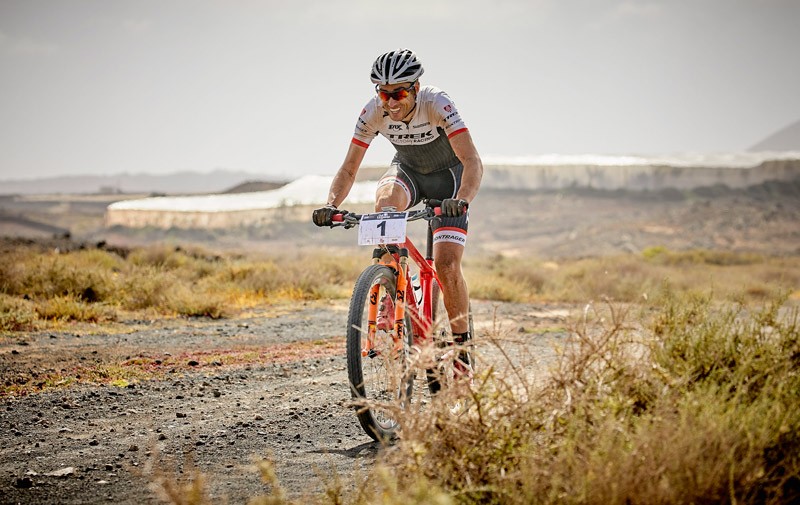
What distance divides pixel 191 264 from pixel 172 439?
12.9m

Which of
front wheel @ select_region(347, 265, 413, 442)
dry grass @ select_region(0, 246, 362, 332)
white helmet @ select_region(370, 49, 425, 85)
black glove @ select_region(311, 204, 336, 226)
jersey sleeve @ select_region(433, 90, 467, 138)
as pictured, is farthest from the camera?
dry grass @ select_region(0, 246, 362, 332)

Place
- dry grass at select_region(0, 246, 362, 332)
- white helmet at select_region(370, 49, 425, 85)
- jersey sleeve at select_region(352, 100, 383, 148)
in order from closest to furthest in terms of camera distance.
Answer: white helmet at select_region(370, 49, 425, 85), jersey sleeve at select_region(352, 100, 383, 148), dry grass at select_region(0, 246, 362, 332)

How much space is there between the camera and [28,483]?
12.1 feet

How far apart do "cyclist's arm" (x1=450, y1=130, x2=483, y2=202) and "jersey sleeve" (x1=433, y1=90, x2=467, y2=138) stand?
0.11 ft

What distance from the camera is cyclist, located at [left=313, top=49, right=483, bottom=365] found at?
5020 mm

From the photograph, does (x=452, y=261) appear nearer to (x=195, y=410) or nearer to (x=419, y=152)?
(x=419, y=152)

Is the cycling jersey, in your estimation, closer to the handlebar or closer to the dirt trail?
the handlebar

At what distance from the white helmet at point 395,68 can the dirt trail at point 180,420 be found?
1.71m

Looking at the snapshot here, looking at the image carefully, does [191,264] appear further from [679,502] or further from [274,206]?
[274,206]

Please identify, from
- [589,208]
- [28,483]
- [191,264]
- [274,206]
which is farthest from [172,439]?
[589,208]

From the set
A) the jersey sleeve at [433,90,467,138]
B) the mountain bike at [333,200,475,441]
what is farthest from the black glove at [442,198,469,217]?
the jersey sleeve at [433,90,467,138]

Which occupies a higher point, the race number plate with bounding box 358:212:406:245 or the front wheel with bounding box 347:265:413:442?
the race number plate with bounding box 358:212:406:245

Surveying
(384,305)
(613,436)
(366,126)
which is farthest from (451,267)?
(613,436)

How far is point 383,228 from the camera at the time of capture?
183 inches
